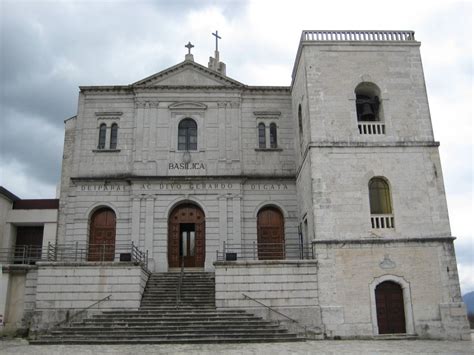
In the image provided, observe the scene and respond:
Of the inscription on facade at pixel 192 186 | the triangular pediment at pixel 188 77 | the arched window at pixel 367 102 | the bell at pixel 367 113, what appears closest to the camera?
the bell at pixel 367 113

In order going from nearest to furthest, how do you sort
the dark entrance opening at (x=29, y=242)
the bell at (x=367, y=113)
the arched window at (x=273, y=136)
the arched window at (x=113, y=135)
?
the bell at (x=367, y=113) < the dark entrance opening at (x=29, y=242) < the arched window at (x=113, y=135) < the arched window at (x=273, y=136)

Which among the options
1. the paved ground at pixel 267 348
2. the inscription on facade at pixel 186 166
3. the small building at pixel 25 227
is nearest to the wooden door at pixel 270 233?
the inscription on facade at pixel 186 166


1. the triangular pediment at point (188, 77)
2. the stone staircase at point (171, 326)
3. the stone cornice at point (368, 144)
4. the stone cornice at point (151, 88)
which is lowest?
the stone staircase at point (171, 326)

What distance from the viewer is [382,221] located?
60.7 feet

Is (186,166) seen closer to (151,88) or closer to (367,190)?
(151,88)

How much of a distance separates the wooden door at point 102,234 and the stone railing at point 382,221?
1132cm

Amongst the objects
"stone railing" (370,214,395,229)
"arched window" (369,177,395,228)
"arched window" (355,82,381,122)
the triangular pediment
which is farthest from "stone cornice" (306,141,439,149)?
the triangular pediment

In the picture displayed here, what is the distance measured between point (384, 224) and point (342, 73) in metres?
6.37

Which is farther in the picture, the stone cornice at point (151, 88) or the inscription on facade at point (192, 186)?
the stone cornice at point (151, 88)

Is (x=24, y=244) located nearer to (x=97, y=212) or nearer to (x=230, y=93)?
(x=97, y=212)

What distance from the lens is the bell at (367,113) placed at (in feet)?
65.1

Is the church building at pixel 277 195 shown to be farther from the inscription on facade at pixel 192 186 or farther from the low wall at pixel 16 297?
the low wall at pixel 16 297

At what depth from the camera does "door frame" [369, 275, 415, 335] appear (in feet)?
57.1

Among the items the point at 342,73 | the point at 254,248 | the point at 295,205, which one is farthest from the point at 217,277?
the point at 342,73
